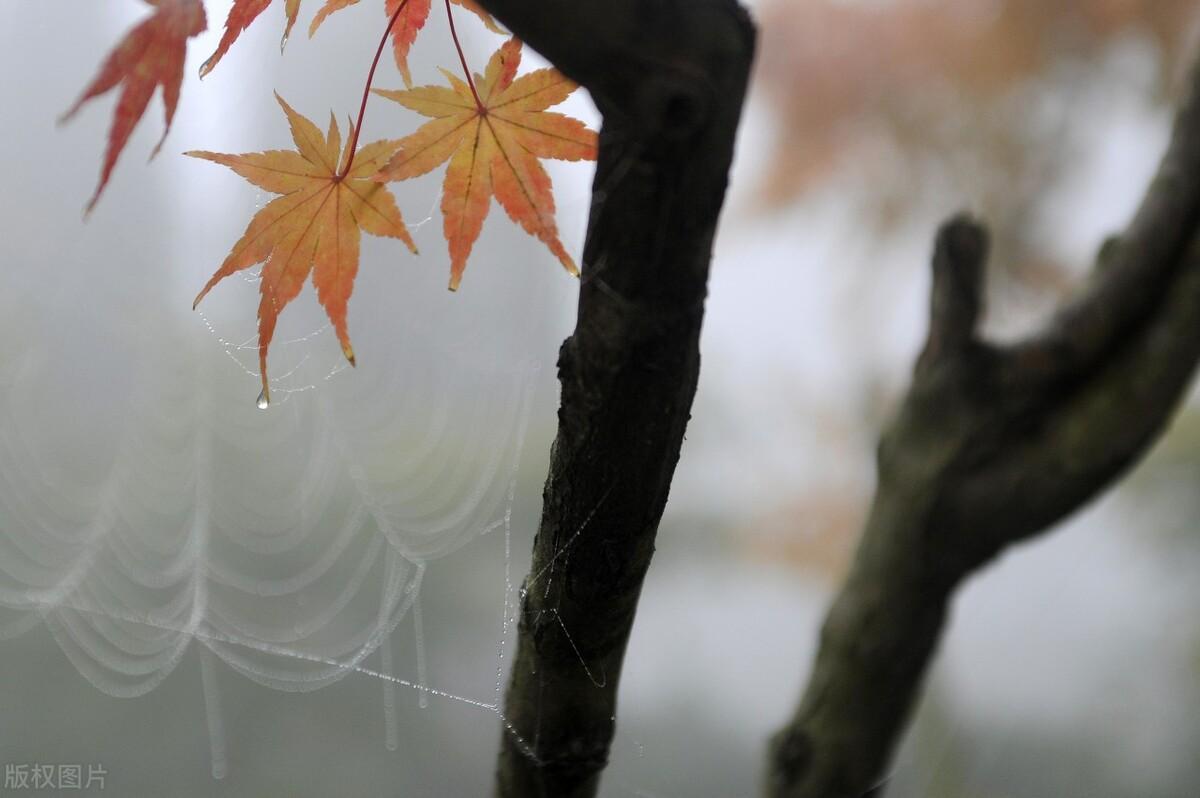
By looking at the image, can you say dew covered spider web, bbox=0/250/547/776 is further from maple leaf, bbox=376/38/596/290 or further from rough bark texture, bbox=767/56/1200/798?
rough bark texture, bbox=767/56/1200/798

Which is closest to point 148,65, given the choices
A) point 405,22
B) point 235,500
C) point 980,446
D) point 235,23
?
point 235,23

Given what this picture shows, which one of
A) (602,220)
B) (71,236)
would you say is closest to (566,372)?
(602,220)

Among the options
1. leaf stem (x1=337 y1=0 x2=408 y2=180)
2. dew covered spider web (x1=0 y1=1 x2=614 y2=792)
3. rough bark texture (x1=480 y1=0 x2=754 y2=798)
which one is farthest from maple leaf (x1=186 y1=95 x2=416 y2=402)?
dew covered spider web (x1=0 y1=1 x2=614 y2=792)

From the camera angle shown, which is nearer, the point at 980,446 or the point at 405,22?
the point at 980,446

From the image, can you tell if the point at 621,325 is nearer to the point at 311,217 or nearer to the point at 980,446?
the point at 980,446

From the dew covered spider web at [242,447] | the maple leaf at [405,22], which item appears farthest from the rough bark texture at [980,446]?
the dew covered spider web at [242,447]

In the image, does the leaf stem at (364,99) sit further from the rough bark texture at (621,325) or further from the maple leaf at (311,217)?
the rough bark texture at (621,325)
